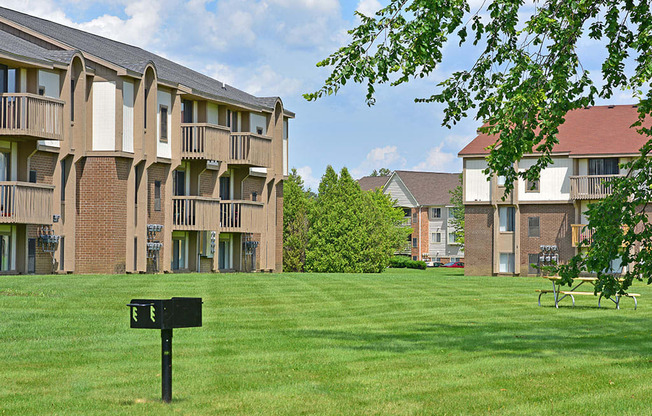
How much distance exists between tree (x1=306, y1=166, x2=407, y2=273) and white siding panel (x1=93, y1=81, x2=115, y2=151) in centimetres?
2545

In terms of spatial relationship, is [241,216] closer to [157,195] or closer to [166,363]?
[157,195]

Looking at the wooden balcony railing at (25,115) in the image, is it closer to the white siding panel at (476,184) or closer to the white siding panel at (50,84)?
the white siding panel at (50,84)

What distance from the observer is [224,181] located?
48125 millimetres

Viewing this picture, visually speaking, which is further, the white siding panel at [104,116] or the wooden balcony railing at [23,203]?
the white siding panel at [104,116]

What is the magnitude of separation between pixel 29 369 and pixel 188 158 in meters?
31.6

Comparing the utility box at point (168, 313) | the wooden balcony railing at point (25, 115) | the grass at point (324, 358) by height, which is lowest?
the grass at point (324, 358)

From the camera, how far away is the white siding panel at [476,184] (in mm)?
60375

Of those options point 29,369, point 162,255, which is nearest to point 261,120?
point 162,255

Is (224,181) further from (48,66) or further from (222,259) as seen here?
(48,66)

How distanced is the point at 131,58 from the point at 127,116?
4767 millimetres

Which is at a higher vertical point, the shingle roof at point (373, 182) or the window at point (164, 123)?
the shingle roof at point (373, 182)

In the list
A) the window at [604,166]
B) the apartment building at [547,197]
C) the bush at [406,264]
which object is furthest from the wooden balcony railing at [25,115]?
the bush at [406,264]

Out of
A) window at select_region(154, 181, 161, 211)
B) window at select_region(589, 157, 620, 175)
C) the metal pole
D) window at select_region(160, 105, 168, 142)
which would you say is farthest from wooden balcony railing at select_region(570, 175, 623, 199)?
the metal pole

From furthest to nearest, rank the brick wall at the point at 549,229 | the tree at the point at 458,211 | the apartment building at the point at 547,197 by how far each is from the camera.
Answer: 1. the tree at the point at 458,211
2. the brick wall at the point at 549,229
3. the apartment building at the point at 547,197
